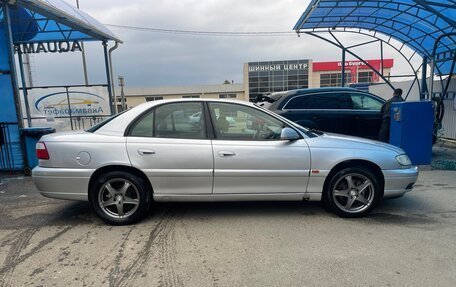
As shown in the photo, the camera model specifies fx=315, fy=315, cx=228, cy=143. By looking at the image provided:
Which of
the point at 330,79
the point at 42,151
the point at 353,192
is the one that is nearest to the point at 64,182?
the point at 42,151

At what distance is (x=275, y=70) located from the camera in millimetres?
55281

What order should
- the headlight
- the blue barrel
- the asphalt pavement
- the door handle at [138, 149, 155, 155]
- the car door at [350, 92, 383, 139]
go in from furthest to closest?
the car door at [350, 92, 383, 139] → the blue barrel → the headlight → the door handle at [138, 149, 155, 155] → the asphalt pavement

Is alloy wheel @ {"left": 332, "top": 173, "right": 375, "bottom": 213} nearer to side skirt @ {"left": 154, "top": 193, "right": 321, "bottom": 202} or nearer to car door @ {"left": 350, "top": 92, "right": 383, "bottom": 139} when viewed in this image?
side skirt @ {"left": 154, "top": 193, "right": 321, "bottom": 202}

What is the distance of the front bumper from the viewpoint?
4133 millimetres

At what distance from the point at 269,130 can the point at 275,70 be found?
175 ft

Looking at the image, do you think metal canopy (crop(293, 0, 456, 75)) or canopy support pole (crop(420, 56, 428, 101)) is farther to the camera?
canopy support pole (crop(420, 56, 428, 101))

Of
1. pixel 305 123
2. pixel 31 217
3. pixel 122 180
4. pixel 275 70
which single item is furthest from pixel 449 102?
pixel 275 70

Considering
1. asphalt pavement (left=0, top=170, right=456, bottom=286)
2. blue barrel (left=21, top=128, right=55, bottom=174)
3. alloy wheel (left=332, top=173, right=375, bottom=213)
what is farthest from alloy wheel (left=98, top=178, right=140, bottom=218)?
blue barrel (left=21, top=128, right=55, bottom=174)

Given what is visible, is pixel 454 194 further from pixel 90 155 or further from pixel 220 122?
pixel 90 155

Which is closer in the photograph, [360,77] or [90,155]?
[90,155]

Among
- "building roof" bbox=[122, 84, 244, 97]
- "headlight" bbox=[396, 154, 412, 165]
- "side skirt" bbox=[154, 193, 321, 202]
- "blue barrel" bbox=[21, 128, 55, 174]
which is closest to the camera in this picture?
"side skirt" bbox=[154, 193, 321, 202]

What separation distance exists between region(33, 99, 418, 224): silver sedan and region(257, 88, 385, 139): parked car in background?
331 centimetres

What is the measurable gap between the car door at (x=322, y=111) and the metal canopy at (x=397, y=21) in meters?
2.59

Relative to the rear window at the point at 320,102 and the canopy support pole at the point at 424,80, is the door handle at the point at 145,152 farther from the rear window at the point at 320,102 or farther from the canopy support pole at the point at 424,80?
the canopy support pole at the point at 424,80
